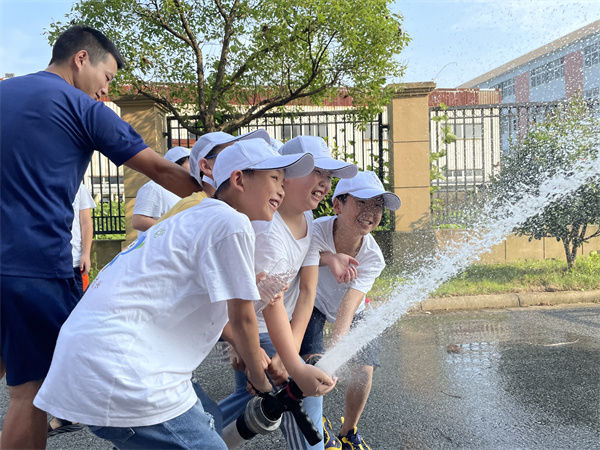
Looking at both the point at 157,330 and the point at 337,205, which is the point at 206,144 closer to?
the point at 337,205

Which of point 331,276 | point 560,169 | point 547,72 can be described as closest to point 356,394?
point 331,276

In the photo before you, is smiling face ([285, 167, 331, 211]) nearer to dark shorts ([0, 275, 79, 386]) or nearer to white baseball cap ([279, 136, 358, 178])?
white baseball cap ([279, 136, 358, 178])

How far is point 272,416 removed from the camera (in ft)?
7.20

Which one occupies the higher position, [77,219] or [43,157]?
[43,157]

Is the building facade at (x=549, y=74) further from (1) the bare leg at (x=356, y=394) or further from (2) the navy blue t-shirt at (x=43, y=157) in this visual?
(2) the navy blue t-shirt at (x=43, y=157)

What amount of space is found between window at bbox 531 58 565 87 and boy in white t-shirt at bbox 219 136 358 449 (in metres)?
27.4

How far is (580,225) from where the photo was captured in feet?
25.7

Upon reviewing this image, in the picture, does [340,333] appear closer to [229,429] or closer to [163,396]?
[229,429]

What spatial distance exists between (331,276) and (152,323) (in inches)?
61.6

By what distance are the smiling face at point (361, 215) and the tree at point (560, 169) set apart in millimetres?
5709

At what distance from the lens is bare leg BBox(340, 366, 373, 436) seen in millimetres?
2924

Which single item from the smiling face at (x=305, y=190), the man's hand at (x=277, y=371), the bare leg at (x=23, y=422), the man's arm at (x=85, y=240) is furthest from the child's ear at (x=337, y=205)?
the man's arm at (x=85, y=240)

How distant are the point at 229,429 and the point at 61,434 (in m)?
1.55

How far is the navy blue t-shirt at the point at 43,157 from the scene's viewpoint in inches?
86.9
